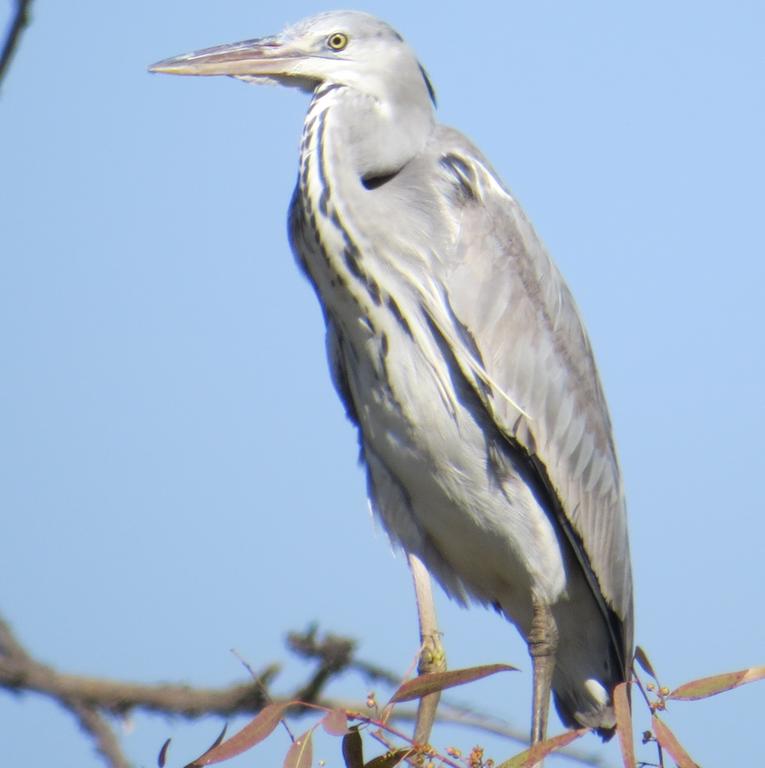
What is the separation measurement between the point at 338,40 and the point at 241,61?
0.23 metres

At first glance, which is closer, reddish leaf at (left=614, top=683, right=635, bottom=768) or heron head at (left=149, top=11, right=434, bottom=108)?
reddish leaf at (left=614, top=683, right=635, bottom=768)

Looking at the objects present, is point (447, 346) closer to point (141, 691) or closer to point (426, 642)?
point (426, 642)

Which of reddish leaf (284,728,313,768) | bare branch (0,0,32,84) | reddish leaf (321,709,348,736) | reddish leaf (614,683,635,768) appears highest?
bare branch (0,0,32,84)

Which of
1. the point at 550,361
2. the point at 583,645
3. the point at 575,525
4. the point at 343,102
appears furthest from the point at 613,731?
the point at 343,102

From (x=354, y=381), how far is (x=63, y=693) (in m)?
1.56

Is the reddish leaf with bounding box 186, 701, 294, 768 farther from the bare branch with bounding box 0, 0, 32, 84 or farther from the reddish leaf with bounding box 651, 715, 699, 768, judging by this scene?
the bare branch with bounding box 0, 0, 32, 84

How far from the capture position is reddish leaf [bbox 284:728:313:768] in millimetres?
1966

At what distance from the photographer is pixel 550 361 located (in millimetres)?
3357

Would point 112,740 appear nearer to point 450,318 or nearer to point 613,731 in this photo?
point 450,318

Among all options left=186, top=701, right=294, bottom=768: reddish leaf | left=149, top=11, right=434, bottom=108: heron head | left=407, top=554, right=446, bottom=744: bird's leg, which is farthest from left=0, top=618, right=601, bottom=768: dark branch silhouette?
left=149, top=11, right=434, bottom=108: heron head

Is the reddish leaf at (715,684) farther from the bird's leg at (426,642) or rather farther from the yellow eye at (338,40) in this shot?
the yellow eye at (338,40)

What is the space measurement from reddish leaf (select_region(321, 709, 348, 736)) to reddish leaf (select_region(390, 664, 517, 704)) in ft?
0.42

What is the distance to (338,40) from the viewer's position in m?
3.30

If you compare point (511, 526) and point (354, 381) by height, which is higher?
point (354, 381)
